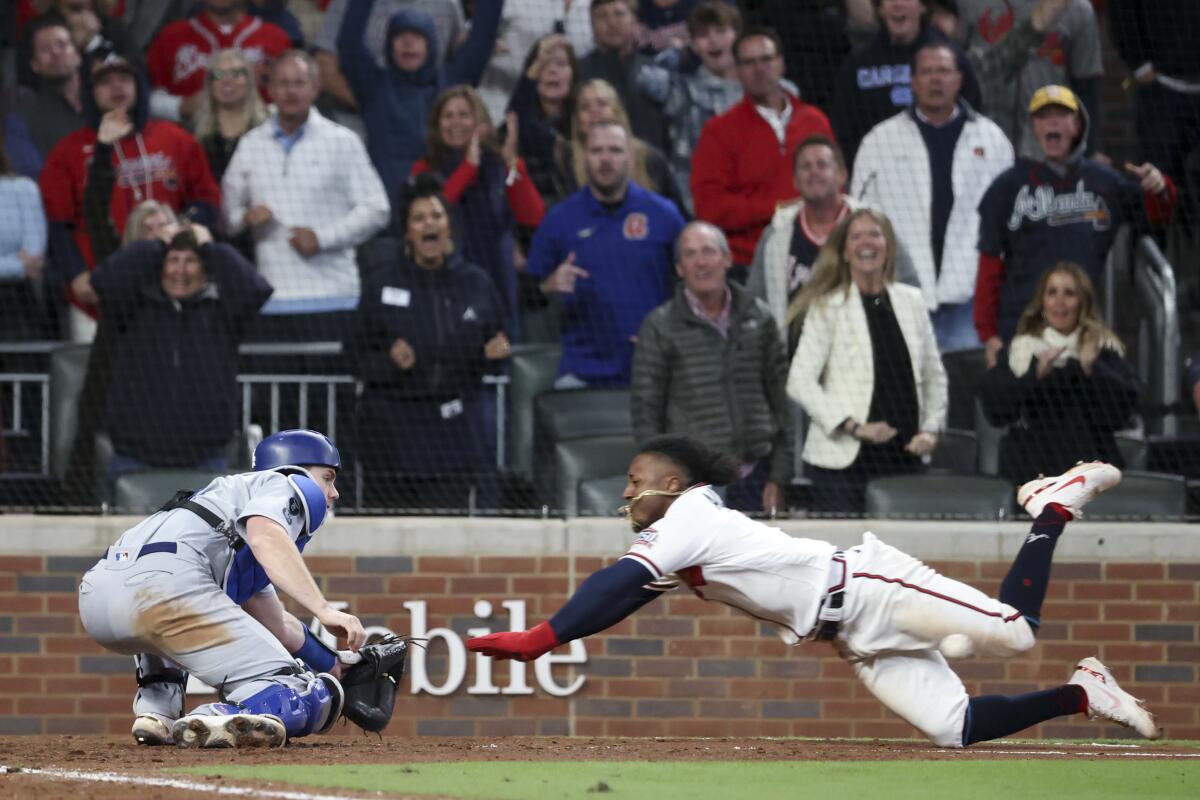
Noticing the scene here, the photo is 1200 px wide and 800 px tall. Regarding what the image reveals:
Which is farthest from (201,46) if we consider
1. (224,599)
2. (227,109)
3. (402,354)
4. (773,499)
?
(224,599)

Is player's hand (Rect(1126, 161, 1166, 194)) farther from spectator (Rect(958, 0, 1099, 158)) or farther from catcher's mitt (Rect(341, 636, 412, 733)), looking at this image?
catcher's mitt (Rect(341, 636, 412, 733))

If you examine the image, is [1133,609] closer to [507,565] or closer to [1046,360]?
[1046,360]

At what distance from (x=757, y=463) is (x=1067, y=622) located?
1717 millimetres

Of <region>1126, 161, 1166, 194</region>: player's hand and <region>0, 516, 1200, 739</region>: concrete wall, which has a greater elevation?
<region>1126, 161, 1166, 194</region>: player's hand

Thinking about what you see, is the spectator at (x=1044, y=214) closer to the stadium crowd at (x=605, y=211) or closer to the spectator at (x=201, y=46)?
the stadium crowd at (x=605, y=211)

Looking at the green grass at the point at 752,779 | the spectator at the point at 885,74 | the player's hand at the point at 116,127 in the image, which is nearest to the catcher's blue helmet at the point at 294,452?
the green grass at the point at 752,779

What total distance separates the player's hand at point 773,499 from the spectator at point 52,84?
4223mm

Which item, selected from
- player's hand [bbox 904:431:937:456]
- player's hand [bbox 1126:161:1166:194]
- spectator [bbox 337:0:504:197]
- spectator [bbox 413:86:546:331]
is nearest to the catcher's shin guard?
spectator [bbox 413:86:546:331]

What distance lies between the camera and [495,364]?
30.3ft

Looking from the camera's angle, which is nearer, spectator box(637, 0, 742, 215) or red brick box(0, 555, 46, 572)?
red brick box(0, 555, 46, 572)

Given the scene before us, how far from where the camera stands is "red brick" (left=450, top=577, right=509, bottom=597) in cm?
912

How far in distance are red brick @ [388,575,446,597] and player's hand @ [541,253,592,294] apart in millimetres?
1576

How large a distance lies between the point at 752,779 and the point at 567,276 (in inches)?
168

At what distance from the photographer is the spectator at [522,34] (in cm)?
1016
